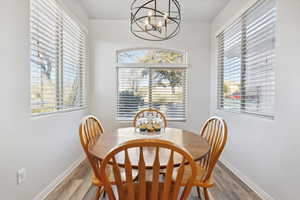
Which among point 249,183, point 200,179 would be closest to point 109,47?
point 200,179

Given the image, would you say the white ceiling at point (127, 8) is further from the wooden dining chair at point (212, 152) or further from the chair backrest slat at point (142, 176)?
the chair backrest slat at point (142, 176)

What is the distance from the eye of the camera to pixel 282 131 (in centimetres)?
184

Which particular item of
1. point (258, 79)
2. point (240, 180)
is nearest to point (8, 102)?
point (258, 79)

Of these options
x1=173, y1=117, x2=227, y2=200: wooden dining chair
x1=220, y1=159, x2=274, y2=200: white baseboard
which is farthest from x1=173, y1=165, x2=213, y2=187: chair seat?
x1=220, y1=159, x2=274, y2=200: white baseboard

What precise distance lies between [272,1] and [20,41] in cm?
267

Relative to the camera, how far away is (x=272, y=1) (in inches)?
80.7

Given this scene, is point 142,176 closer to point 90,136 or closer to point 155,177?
point 155,177

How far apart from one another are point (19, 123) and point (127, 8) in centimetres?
256

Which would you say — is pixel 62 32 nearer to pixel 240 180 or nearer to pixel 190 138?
pixel 190 138

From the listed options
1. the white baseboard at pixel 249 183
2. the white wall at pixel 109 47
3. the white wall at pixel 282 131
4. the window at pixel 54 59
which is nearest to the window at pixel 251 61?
the white wall at pixel 282 131

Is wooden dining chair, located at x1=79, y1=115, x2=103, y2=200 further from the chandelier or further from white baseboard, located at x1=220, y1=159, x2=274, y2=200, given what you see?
white baseboard, located at x1=220, y1=159, x2=274, y2=200

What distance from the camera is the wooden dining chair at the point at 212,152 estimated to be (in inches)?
59.9

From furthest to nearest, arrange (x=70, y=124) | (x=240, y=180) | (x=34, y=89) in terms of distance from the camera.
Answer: (x=70, y=124) → (x=240, y=180) → (x=34, y=89)

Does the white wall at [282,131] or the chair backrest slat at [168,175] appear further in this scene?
the white wall at [282,131]
